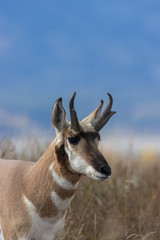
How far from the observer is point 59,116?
13.1 ft

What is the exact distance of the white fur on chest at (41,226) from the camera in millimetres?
4062

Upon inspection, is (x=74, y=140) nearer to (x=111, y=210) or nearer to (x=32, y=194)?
(x=32, y=194)

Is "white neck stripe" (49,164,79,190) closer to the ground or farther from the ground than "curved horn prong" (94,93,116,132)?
closer to the ground

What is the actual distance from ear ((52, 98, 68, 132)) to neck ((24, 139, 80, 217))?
0.21 m

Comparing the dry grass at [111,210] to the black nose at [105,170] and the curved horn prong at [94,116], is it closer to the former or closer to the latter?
the curved horn prong at [94,116]

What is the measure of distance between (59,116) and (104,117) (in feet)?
2.01

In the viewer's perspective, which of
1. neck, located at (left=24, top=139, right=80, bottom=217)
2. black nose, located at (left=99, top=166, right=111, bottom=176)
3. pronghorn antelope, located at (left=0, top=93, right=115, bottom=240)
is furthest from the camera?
neck, located at (left=24, top=139, right=80, bottom=217)

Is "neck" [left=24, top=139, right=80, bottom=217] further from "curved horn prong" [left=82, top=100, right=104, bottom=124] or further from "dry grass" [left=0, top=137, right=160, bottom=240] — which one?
"dry grass" [left=0, top=137, right=160, bottom=240]

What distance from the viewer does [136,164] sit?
11.7m

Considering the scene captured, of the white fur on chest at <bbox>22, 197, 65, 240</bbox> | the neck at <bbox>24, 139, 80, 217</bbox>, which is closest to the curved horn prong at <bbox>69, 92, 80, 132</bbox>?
the neck at <bbox>24, 139, 80, 217</bbox>

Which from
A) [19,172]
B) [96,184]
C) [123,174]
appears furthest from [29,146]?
[19,172]

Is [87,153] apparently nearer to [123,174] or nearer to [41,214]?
[41,214]

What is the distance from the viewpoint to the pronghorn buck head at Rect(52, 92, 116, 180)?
12.1ft

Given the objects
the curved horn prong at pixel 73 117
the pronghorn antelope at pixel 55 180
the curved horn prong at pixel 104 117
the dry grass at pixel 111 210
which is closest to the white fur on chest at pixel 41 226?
the pronghorn antelope at pixel 55 180
